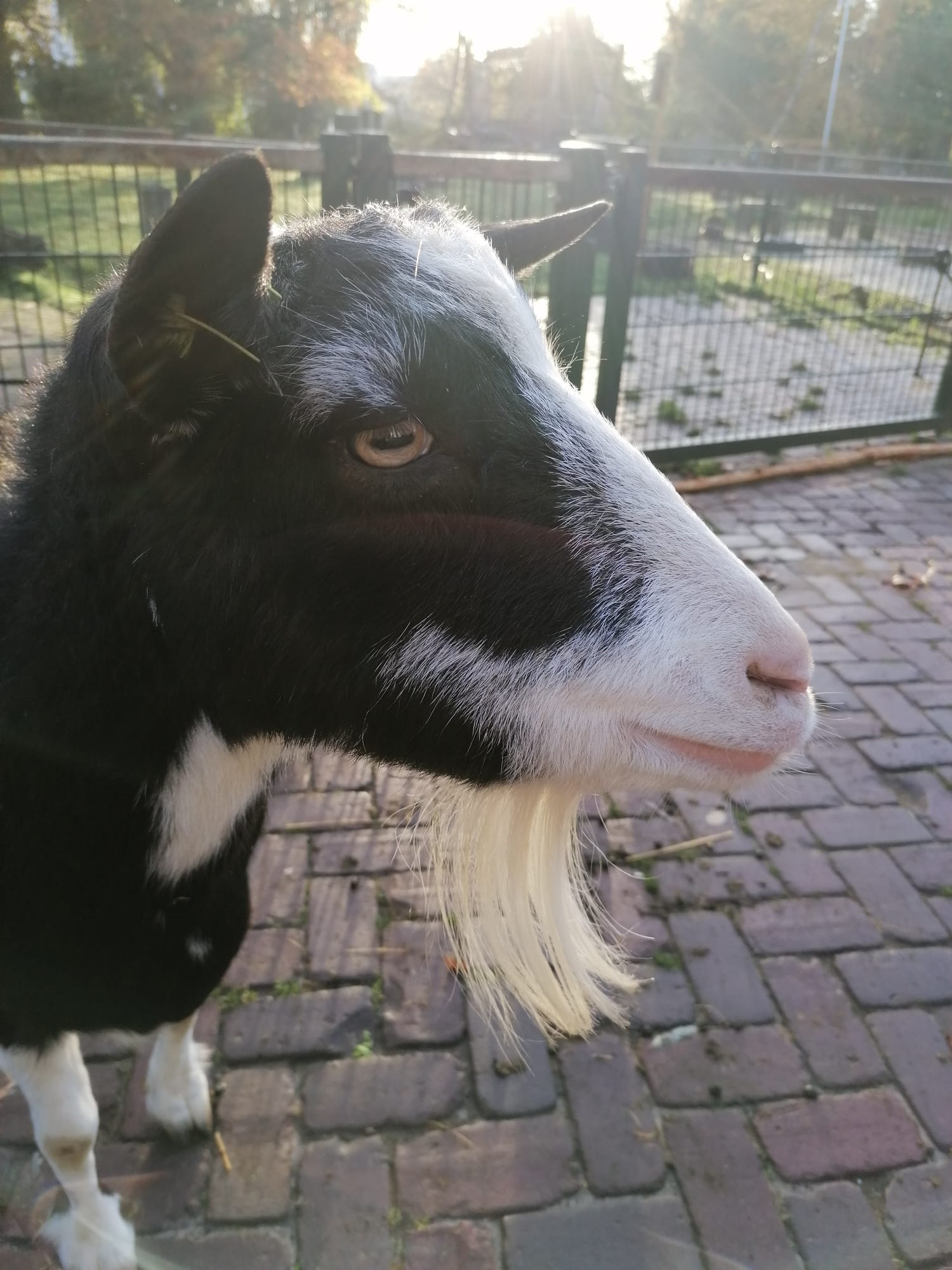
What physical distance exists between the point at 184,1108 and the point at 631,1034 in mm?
1255

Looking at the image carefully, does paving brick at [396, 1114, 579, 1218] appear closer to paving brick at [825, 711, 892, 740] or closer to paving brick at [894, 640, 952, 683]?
paving brick at [825, 711, 892, 740]

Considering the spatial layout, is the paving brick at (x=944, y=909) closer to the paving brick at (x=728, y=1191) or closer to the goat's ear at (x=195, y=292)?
the paving brick at (x=728, y=1191)

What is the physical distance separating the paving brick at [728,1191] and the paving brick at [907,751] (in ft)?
6.39

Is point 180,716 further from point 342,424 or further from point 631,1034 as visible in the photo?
point 631,1034

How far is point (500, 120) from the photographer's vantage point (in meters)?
54.4

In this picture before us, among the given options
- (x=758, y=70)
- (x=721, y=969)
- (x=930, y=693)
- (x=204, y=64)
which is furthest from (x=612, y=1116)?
(x=758, y=70)

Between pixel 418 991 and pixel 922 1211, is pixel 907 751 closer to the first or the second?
pixel 922 1211

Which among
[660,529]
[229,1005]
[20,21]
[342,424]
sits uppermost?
[20,21]

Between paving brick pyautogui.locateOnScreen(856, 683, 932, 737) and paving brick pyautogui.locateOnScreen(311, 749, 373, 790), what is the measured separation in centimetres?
237

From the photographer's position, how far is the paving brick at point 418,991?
265cm

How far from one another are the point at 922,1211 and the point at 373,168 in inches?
188

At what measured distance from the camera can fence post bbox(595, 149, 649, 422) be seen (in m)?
5.60

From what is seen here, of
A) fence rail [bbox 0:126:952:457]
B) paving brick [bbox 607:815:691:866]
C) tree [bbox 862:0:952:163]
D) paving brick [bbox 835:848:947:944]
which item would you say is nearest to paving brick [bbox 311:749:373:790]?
paving brick [bbox 607:815:691:866]

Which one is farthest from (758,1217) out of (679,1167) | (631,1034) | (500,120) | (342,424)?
(500,120)
